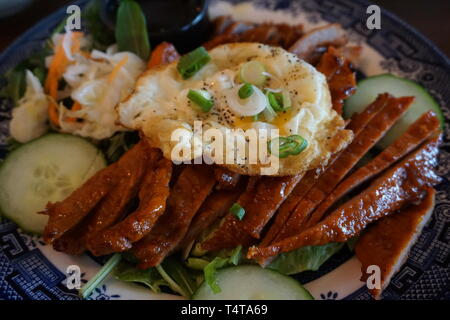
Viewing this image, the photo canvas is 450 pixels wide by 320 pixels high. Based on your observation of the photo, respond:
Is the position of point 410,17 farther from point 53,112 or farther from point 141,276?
point 141,276

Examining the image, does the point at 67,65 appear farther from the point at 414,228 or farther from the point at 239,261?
the point at 414,228

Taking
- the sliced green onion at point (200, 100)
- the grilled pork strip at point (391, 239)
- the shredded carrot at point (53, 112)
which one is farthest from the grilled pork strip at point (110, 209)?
the grilled pork strip at point (391, 239)

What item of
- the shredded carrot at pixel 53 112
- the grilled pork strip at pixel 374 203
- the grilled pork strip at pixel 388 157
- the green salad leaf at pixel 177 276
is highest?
the shredded carrot at pixel 53 112

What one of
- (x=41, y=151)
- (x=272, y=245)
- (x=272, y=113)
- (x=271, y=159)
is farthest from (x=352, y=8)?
(x=41, y=151)

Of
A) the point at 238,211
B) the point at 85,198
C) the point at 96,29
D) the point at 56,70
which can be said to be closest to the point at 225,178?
the point at 238,211

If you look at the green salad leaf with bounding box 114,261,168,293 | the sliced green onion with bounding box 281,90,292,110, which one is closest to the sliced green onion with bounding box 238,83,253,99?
the sliced green onion with bounding box 281,90,292,110

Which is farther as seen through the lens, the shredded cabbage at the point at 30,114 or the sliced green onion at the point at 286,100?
the shredded cabbage at the point at 30,114

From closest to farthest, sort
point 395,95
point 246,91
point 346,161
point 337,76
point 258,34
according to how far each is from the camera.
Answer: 1. point 246,91
2. point 346,161
3. point 337,76
4. point 395,95
5. point 258,34

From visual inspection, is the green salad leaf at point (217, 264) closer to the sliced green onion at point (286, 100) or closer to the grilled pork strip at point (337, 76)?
the sliced green onion at point (286, 100)
